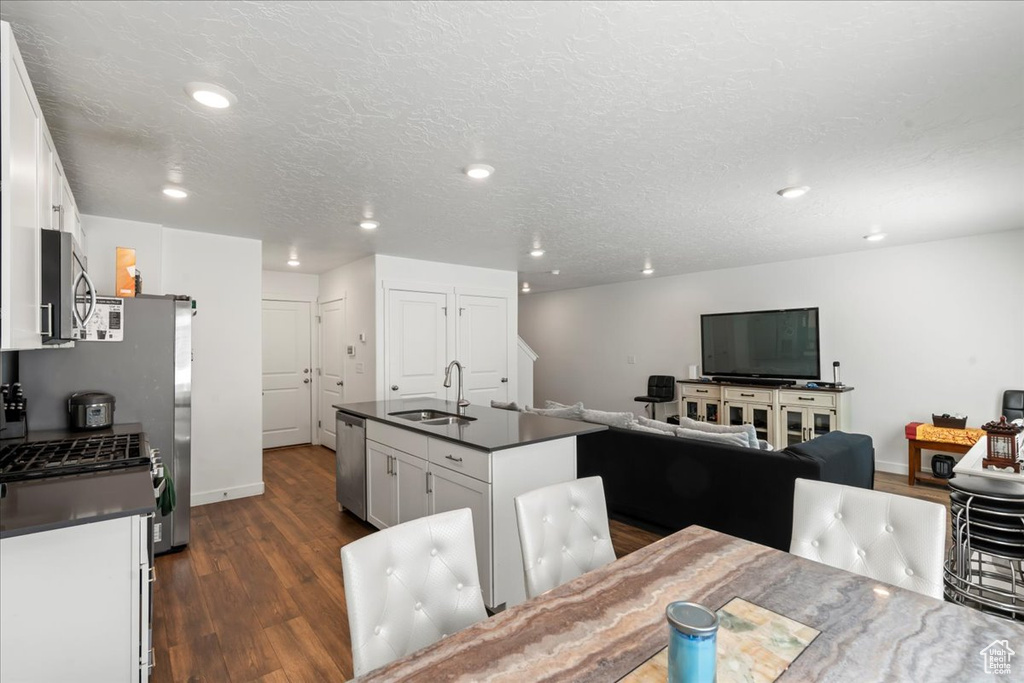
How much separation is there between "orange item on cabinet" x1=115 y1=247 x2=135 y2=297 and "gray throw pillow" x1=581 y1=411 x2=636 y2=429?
3.34 meters

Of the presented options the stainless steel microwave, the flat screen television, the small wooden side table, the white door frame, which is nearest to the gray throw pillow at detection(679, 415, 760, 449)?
the small wooden side table

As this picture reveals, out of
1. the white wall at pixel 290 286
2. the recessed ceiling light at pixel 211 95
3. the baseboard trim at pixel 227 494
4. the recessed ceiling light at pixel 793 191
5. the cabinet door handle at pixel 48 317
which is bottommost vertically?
the baseboard trim at pixel 227 494

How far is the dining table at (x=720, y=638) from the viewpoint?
95 cm

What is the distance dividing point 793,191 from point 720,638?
3050mm

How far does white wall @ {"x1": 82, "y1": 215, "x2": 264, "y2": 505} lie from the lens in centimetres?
407

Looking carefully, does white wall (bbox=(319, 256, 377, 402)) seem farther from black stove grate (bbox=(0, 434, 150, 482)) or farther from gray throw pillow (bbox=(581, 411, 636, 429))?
black stove grate (bbox=(0, 434, 150, 482))

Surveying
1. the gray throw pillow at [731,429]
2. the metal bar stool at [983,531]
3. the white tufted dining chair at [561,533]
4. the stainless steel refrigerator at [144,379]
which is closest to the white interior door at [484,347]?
the gray throw pillow at [731,429]

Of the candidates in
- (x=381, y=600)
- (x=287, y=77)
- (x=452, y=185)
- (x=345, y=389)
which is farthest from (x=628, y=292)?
(x=381, y=600)

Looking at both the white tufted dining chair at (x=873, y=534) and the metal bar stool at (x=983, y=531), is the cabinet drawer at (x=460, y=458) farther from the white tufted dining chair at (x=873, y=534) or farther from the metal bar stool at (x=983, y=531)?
the metal bar stool at (x=983, y=531)

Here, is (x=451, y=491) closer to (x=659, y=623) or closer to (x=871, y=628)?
(x=659, y=623)

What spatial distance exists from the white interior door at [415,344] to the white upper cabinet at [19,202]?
3.59m

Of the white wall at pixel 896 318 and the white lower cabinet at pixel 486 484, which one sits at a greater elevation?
the white wall at pixel 896 318

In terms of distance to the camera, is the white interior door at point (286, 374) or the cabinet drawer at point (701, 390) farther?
the white interior door at point (286, 374)

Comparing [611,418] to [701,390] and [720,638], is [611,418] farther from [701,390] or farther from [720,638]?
[701,390]
